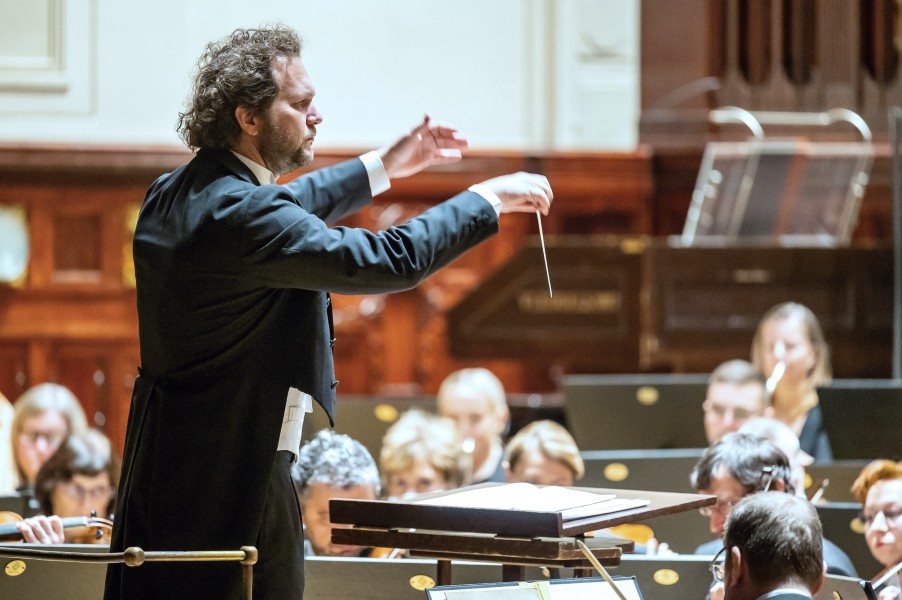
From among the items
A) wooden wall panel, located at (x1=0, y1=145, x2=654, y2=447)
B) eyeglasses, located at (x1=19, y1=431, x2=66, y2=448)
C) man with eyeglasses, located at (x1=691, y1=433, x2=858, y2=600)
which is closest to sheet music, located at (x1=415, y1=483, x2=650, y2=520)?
man with eyeglasses, located at (x1=691, y1=433, x2=858, y2=600)

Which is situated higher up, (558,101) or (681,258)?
(558,101)

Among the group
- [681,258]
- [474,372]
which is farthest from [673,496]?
[681,258]

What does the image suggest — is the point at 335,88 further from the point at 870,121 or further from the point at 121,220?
the point at 870,121

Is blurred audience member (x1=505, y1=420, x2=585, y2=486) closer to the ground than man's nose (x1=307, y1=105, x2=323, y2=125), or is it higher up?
closer to the ground

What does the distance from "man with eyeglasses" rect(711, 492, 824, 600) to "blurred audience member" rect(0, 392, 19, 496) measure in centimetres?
331

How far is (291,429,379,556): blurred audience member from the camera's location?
375 centimetres

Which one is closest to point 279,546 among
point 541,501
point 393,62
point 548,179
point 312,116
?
point 541,501

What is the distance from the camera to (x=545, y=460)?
4.21m

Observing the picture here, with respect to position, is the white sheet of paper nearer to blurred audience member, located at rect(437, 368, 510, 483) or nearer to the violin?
the violin

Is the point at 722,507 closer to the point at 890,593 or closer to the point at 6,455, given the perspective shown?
the point at 890,593

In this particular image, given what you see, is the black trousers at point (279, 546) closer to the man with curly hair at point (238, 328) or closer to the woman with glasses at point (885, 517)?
the man with curly hair at point (238, 328)

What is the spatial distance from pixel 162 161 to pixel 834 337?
13.6 feet

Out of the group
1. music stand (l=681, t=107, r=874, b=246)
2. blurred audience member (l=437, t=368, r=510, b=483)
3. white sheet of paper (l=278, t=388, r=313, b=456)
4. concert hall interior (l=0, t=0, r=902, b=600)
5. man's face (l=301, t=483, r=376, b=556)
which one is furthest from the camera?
music stand (l=681, t=107, r=874, b=246)

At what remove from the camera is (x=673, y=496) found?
2568 millimetres
